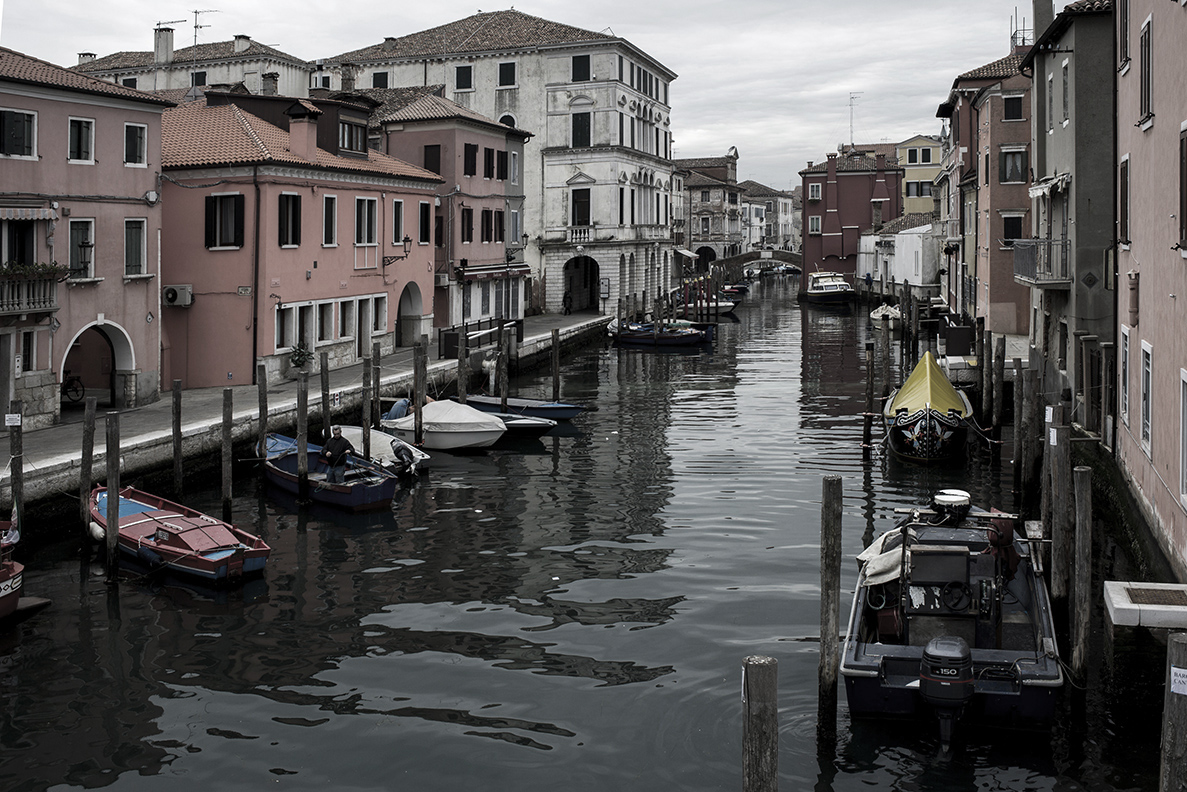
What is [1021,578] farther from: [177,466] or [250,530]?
[177,466]

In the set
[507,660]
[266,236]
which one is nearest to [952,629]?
[507,660]

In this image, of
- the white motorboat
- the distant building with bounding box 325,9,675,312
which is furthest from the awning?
the distant building with bounding box 325,9,675,312

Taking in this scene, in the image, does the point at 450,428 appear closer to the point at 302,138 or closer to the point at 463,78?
the point at 302,138

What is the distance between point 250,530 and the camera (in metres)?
19.2

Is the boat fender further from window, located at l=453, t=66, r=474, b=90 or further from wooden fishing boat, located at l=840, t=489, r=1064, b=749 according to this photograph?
window, located at l=453, t=66, r=474, b=90

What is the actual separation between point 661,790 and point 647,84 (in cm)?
6047

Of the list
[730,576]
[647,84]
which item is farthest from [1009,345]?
[647,84]

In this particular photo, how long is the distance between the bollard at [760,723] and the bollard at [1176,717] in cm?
229

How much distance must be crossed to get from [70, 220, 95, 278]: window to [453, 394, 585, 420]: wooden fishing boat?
30.4 feet

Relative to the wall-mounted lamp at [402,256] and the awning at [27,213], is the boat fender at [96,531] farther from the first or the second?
the wall-mounted lamp at [402,256]

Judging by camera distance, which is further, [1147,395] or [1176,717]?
[1147,395]

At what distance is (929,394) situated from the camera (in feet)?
83.1

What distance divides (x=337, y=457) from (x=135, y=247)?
825cm

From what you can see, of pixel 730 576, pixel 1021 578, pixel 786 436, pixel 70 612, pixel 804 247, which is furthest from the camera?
pixel 804 247
